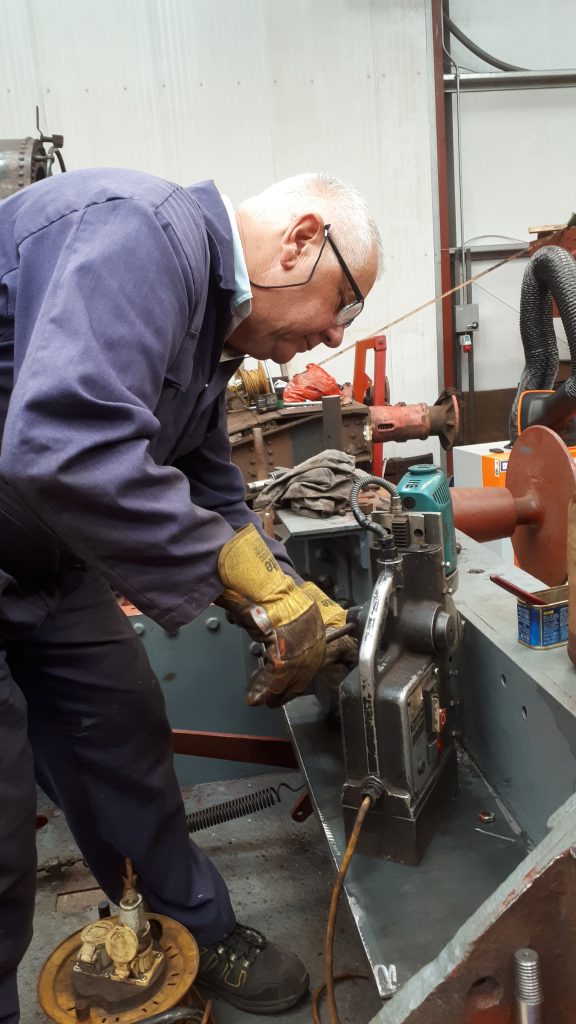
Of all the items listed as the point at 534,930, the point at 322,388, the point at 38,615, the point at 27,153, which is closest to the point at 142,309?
the point at 38,615

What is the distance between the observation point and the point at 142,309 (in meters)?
0.89

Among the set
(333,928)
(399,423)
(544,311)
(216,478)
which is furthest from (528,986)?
(544,311)

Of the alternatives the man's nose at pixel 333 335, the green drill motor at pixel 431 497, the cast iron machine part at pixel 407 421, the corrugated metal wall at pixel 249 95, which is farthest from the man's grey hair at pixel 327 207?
the corrugated metal wall at pixel 249 95

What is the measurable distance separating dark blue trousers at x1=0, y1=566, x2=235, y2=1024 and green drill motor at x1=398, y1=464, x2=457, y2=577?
0.55 meters

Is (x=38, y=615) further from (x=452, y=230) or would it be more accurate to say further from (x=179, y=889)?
(x=452, y=230)

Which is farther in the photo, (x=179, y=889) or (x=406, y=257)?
(x=406, y=257)

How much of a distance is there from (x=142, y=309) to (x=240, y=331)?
0.38m

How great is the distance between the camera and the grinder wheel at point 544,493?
1457mm

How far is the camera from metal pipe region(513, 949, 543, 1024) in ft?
1.40

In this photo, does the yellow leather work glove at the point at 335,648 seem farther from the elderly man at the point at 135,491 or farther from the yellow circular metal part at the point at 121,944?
the yellow circular metal part at the point at 121,944

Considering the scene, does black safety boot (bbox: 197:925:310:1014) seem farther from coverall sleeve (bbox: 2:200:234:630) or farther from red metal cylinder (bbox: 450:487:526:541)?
red metal cylinder (bbox: 450:487:526:541)

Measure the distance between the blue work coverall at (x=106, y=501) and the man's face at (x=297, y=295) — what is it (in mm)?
73

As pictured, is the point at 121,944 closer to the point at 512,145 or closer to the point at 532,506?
the point at 532,506

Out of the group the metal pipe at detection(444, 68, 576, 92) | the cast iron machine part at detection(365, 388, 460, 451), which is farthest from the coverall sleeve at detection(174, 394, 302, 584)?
the metal pipe at detection(444, 68, 576, 92)
